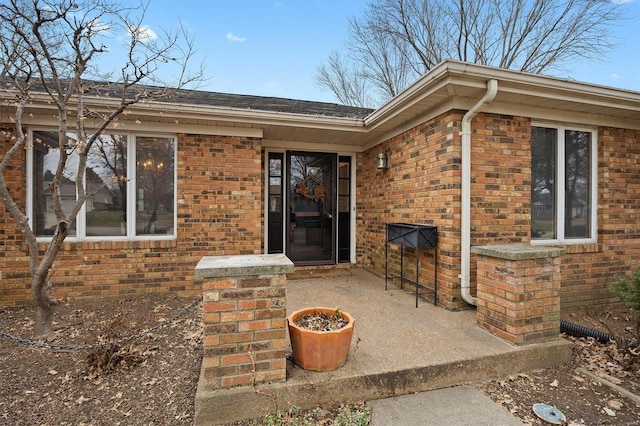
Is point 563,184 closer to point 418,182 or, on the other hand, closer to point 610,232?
point 610,232

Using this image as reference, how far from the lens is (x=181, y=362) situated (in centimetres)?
260

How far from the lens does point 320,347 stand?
2.13 metres

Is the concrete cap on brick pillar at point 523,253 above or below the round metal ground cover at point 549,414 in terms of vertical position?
above

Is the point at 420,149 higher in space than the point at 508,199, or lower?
higher

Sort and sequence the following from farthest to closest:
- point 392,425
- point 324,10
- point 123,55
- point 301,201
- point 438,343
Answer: point 324,10 < point 301,201 < point 123,55 < point 438,343 < point 392,425

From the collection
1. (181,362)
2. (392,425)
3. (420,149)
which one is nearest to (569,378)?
(392,425)

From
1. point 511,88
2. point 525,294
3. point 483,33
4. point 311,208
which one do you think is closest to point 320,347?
point 525,294

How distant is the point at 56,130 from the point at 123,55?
1.76 meters

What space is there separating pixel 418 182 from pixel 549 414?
Result: 2759mm

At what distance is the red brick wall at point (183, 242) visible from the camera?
393 centimetres

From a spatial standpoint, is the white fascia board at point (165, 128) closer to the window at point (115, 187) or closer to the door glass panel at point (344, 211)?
the window at point (115, 187)

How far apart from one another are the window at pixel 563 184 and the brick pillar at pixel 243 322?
368 centimetres

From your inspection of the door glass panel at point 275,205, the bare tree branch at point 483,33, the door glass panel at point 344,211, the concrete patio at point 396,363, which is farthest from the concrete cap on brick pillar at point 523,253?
the bare tree branch at point 483,33

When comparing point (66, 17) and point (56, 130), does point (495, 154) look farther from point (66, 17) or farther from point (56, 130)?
point (56, 130)
